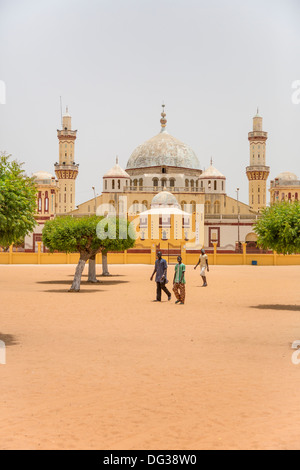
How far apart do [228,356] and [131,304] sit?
853 centimetres

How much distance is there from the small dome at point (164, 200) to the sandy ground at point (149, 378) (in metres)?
50.3

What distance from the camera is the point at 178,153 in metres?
80.9

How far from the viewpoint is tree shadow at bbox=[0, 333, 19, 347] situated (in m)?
11.1

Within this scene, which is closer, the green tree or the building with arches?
the green tree

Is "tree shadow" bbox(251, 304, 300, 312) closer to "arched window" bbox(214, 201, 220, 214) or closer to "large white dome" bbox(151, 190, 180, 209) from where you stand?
"large white dome" bbox(151, 190, 180, 209)

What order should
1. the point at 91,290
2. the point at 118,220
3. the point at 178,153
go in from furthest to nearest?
the point at 178,153 → the point at 118,220 → the point at 91,290

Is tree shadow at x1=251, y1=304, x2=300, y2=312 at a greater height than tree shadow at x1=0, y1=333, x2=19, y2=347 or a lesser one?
lesser

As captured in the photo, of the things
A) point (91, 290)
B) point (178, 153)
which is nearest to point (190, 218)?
point (178, 153)

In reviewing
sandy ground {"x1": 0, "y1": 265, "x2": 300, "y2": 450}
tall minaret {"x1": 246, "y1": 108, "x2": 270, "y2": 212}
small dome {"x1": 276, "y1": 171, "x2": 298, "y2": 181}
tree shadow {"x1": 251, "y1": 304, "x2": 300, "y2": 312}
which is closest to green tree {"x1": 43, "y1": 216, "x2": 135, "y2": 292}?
sandy ground {"x1": 0, "y1": 265, "x2": 300, "y2": 450}

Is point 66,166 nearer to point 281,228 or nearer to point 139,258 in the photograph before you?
point 139,258

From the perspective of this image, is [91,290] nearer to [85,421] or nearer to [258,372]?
[258,372]

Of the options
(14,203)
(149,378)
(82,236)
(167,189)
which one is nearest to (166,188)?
(167,189)

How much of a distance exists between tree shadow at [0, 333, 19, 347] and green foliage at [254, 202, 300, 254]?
8.81m

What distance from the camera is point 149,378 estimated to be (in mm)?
8305
